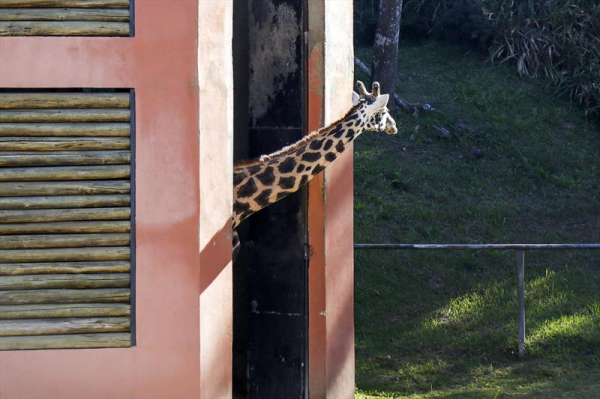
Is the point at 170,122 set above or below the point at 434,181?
above

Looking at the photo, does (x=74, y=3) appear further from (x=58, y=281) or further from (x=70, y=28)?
(x=58, y=281)

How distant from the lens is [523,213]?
43.5ft

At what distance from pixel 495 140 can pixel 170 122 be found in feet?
29.9

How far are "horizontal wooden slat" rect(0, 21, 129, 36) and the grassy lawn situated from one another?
433 centimetres

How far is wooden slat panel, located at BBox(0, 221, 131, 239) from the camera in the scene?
20.4 feet

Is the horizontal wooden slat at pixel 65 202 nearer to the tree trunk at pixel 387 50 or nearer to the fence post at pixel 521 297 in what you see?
the fence post at pixel 521 297

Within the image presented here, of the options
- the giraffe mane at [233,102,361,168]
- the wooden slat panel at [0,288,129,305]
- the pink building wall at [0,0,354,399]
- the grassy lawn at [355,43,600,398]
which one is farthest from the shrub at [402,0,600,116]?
the wooden slat panel at [0,288,129,305]

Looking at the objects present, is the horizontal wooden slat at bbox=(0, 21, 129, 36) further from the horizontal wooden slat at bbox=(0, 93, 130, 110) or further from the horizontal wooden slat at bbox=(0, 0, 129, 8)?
the horizontal wooden slat at bbox=(0, 93, 130, 110)

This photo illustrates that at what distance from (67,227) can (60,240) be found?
0.09 meters

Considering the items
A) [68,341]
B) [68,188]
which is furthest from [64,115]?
[68,341]

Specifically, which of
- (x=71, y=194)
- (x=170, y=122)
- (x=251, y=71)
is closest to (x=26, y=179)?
(x=71, y=194)

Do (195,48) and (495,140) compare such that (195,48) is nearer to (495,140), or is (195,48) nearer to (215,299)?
(215,299)

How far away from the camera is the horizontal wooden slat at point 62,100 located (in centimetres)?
622

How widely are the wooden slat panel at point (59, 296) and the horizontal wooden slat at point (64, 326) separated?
12 centimetres
